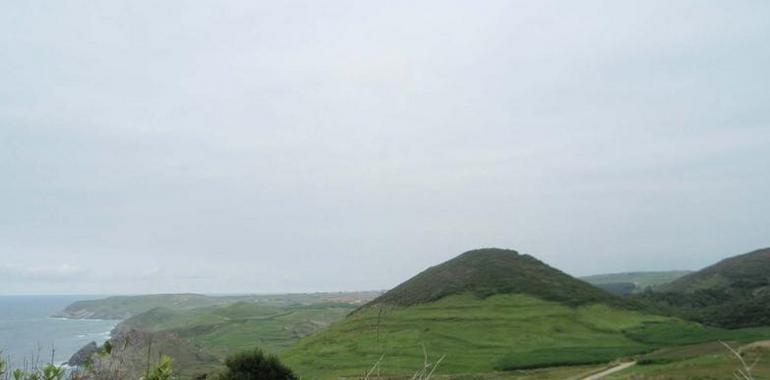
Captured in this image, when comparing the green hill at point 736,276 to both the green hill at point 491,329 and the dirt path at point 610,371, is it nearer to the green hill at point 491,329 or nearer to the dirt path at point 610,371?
the green hill at point 491,329

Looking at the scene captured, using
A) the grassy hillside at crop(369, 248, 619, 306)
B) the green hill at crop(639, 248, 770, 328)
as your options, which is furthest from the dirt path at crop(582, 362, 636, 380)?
the grassy hillside at crop(369, 248, 619, 306)

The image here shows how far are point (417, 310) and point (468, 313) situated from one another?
283 inches

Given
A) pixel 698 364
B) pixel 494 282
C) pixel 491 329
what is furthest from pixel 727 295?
pixel 698 364

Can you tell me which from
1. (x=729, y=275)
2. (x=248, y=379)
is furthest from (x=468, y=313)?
(x=729, y=275)

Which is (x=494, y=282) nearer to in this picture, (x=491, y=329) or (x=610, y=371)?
(x=491, y=329)

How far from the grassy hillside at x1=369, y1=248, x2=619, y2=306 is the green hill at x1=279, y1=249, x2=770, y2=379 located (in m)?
0.16

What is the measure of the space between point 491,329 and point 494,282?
19930 millimetres

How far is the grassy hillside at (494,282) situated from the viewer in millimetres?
77375

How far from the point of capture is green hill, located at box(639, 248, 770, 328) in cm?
6662

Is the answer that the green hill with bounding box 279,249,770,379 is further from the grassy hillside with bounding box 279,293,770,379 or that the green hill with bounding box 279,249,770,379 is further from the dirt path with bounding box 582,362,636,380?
the dirt path with bounding box 582,362,636,380

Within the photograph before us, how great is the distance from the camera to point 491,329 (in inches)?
2427

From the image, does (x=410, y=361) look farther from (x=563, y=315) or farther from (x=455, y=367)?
(x=563, y=315)

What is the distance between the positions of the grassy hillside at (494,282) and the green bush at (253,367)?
139ft

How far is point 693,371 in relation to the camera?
3212cm
